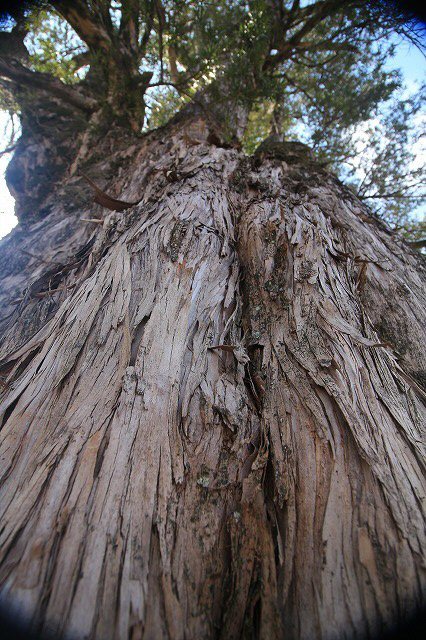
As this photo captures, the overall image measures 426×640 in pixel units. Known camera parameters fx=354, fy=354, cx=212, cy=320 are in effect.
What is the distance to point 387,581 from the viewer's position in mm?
954

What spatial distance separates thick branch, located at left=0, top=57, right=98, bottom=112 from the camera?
393 cm

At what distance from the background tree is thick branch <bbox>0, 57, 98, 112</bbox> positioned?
0.50 meters

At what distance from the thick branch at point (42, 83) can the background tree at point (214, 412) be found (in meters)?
0.50

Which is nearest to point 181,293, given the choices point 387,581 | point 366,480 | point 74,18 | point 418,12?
point 366,480

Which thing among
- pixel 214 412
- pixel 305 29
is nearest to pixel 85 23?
pixel 305 29

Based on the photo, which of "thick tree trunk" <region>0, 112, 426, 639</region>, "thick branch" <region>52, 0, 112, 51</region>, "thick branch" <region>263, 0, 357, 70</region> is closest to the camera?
"thick tree trunk" <region>0, 112, 426, 639</region>

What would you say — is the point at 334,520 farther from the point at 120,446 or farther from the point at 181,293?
the point at 181,293

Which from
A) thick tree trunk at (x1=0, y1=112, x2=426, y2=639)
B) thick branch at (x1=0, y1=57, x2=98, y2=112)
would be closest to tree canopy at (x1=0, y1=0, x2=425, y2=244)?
thick branch at (x1=0, y1=57, x2=98, y2=112)

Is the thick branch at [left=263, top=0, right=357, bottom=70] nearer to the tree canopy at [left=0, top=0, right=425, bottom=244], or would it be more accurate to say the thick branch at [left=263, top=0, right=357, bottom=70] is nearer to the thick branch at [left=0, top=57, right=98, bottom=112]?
the tree canopy at [left=0, top=0, right=425, bottom=244]

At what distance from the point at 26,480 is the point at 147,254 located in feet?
4.33

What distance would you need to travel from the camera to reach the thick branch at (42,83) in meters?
3.93

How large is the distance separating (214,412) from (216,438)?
0.11 m

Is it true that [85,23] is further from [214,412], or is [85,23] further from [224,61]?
[214,412]

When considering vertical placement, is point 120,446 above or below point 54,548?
above
